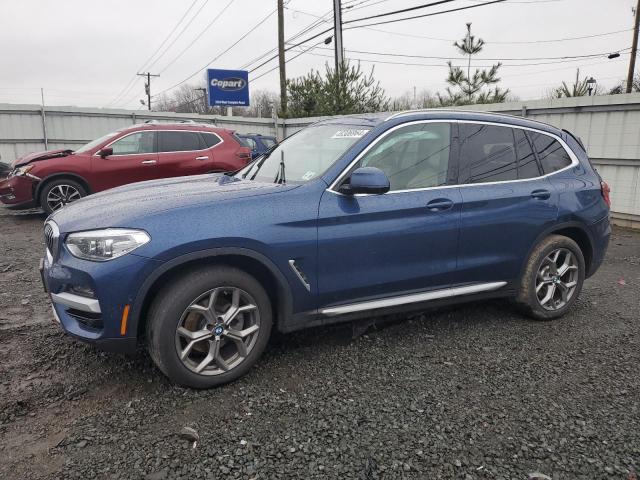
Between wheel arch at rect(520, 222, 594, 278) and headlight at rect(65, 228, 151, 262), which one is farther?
wheel arch at rect(520, 222, 594, 278)

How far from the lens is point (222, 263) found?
2.98m

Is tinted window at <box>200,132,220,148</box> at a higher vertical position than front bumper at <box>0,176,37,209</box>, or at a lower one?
higher

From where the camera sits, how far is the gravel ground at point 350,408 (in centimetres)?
232

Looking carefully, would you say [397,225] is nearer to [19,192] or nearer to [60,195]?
[60,195]

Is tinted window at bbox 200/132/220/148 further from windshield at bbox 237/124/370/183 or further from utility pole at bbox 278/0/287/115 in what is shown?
utility pole at bbox 278/0/287/115

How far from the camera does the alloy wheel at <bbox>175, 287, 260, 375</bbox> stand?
113 inches

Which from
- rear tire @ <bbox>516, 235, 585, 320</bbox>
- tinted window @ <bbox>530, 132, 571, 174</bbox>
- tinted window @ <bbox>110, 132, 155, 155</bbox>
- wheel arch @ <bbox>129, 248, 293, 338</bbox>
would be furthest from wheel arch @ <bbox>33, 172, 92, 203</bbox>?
rear tire @ <bbox>516, 235, 585, 320</bbox>

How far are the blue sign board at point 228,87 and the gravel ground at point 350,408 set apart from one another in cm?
2265

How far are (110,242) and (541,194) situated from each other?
3353 millimetres

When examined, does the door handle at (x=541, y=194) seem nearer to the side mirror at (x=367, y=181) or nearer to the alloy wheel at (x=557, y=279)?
the alloy wheel at (x=557, y=279)

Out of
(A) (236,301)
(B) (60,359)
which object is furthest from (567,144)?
(B) (60,359)

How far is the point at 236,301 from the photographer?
2979 mm

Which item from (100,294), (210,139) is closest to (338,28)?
(210,139)

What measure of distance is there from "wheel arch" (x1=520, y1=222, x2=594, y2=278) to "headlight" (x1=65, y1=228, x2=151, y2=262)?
10.1ft
